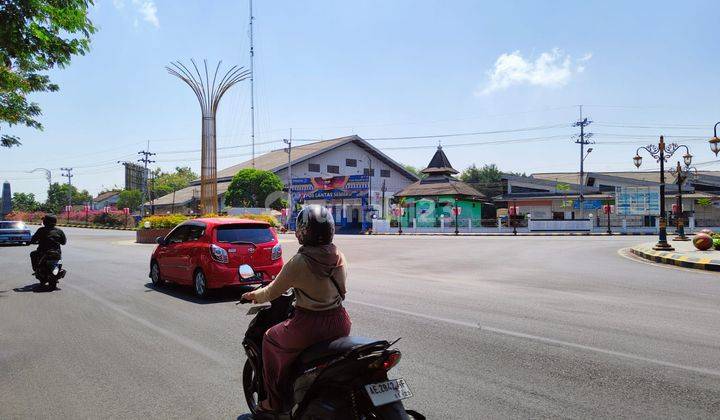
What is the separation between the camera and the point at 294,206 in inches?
2176

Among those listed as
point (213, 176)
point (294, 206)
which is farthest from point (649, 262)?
point (294, 206)

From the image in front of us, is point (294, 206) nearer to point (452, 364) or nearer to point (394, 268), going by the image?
point (394, 268)

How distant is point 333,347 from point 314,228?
73 cm

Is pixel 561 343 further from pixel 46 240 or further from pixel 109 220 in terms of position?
pixel 109 220

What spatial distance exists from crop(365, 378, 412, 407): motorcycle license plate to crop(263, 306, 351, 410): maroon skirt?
1.64ft

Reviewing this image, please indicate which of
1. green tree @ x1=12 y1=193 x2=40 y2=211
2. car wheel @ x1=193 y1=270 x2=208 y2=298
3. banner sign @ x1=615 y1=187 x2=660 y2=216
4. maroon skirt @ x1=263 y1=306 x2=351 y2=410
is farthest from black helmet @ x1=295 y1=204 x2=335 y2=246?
green tree @ x1=12 y1=193 x2=40 y2=211

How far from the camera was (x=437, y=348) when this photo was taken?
5602 millimetres

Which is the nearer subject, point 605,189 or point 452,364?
point 452,364

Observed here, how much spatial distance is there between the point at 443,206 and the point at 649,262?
34.3m

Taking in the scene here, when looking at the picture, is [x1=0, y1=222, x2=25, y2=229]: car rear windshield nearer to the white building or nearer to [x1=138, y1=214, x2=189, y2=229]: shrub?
[x1=138, y1=214, x2=189, y2=229]: shrub

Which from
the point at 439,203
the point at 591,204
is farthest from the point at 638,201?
the point at 439,203

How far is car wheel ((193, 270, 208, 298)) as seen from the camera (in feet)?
29.9

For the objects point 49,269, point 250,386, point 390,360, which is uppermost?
point 390,360

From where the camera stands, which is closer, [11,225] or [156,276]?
[156,276]
